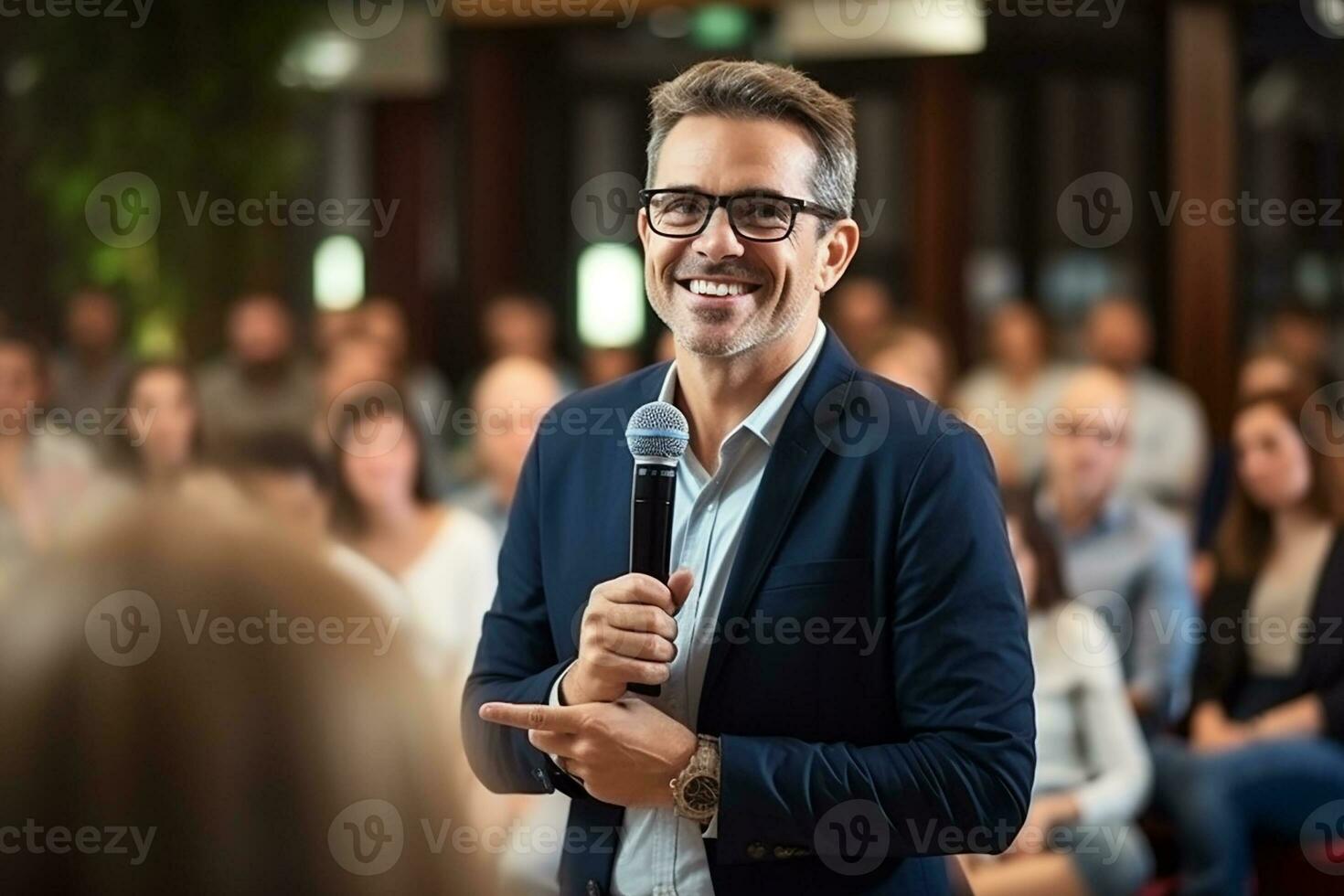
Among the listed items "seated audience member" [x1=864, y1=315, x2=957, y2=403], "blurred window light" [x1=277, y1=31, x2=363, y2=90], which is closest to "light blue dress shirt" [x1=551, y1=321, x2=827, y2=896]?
"seated audience member" [x1=864, y1=315, x2=957, y2=403]

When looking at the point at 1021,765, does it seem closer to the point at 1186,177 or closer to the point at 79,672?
the point at 79,672

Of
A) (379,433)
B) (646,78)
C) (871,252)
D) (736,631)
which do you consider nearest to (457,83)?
(646,78)

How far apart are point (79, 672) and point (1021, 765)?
763 millimetres

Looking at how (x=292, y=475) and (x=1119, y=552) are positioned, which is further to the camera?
(x=1119, y=552)

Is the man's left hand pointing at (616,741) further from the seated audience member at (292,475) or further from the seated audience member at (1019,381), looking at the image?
the seated audience member at (1019,381)

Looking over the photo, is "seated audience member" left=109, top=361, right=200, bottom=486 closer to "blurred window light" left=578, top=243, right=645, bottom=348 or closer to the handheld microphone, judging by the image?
the handheld microphone

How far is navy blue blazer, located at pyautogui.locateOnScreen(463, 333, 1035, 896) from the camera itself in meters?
1.45

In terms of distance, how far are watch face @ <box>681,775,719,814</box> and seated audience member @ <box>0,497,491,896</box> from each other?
188 mm

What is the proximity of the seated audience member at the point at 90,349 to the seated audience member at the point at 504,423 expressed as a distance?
6.04 feet

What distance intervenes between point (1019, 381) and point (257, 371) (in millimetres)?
2865

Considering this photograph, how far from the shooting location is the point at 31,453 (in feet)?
15.4

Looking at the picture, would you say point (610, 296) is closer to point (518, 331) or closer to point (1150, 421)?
point (518, 331)

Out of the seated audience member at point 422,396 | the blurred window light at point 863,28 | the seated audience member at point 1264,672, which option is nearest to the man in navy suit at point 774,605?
the seated audience member at point 1264,672

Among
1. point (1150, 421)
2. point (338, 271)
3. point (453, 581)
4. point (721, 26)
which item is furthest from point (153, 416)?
point (721, 26)
